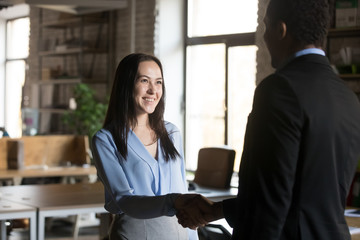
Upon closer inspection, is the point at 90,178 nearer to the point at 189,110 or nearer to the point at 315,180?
the point at 189,110

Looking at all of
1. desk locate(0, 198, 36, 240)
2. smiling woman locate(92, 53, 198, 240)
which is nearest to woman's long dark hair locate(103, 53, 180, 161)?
smiling woman locate(92, 53, 198, 240)

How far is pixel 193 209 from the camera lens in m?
2.31

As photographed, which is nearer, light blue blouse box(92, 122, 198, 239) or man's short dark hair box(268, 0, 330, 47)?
man's short dark hair box(268, 0, 330, 47)

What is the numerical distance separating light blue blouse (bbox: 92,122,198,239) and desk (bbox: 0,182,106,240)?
4.32 feet

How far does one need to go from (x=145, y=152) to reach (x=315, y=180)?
1042 millimetres

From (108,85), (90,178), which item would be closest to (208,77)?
(108,85)

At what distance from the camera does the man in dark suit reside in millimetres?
1592

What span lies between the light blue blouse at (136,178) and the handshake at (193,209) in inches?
1.3

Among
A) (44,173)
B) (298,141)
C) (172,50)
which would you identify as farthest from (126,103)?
(172,50)

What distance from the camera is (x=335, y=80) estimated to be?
1761 millimetres

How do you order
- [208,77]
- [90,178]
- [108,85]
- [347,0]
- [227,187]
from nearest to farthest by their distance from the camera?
[227,187] → [347,0] → [90,178] → [208,77] → [108,85]

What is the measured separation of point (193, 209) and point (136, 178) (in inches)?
11.6

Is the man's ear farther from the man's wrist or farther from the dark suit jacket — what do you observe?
the man's wrist

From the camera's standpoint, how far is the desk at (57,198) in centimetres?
376
